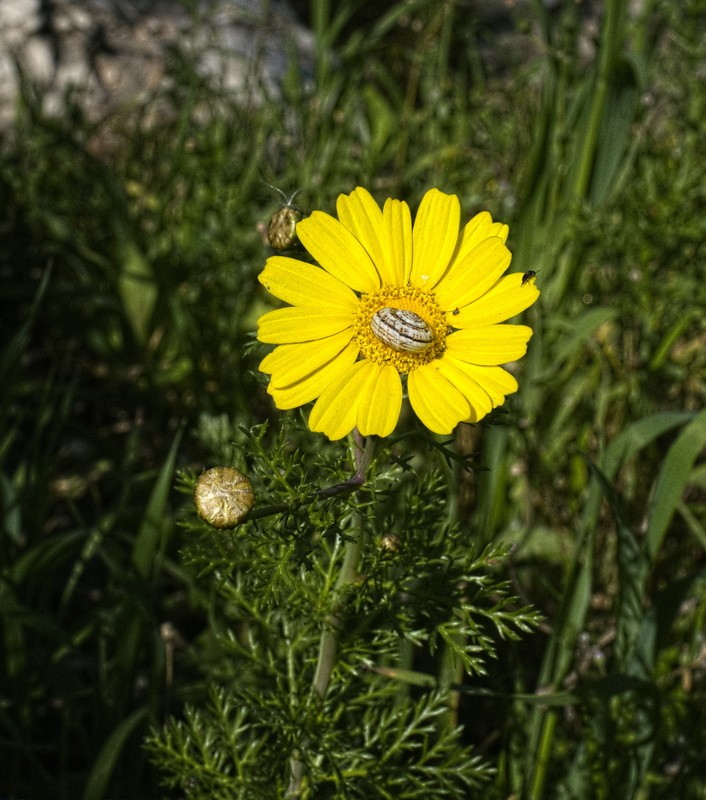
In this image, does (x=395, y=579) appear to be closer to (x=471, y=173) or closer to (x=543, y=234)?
(x=543, y=234)

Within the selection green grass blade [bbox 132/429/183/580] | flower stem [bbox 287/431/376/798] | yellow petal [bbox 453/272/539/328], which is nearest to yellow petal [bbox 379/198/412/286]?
yellow petal [bbox 453/272/539/328]

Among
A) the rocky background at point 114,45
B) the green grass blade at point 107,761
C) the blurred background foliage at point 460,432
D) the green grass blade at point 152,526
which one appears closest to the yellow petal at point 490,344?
the blurred background foliage at point 460,432

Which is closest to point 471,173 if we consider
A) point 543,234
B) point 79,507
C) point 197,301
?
point 543,234

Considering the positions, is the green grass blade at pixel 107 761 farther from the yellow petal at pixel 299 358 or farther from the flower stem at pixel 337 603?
the yellow petal at pixel 299 358

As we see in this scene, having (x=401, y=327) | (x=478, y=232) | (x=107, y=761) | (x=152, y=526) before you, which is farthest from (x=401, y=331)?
(x=107, y=761)

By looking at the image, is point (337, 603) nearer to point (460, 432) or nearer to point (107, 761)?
point (107, 761)

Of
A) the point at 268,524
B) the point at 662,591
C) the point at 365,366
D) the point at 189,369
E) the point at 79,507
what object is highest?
the point at 365,366
